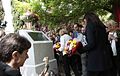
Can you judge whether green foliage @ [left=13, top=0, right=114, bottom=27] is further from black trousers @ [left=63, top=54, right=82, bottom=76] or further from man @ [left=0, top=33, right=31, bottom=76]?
man @ [left=0, top=33, right=31, bottom=76]

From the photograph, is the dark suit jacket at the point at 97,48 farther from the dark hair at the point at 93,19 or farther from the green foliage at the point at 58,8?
the green foliage at the point at 58,8

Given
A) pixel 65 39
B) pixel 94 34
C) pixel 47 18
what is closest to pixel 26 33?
pixel 94 34

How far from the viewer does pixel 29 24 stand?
826 centimetres

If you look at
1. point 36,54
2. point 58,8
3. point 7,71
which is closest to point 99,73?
point 36,54

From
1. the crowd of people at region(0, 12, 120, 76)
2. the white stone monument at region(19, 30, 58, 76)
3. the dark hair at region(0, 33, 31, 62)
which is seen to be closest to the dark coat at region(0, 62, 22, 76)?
the crowd of people at region(0, 12, 120, 76)

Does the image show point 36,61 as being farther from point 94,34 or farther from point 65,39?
point 65,39

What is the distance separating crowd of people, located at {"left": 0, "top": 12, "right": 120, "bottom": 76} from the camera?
2604 mm

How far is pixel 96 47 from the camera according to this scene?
633 cm

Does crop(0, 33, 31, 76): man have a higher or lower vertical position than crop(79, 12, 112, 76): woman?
higher

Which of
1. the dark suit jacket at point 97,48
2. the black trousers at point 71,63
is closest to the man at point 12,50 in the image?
the dark suit jacket at point 97,48

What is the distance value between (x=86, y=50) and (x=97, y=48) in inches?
7.3

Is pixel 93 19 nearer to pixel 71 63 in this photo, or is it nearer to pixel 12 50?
pixel 12 50

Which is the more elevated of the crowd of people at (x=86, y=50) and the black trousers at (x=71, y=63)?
the crowd of people at (x=86, y=50)

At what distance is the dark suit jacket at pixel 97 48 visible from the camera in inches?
246
